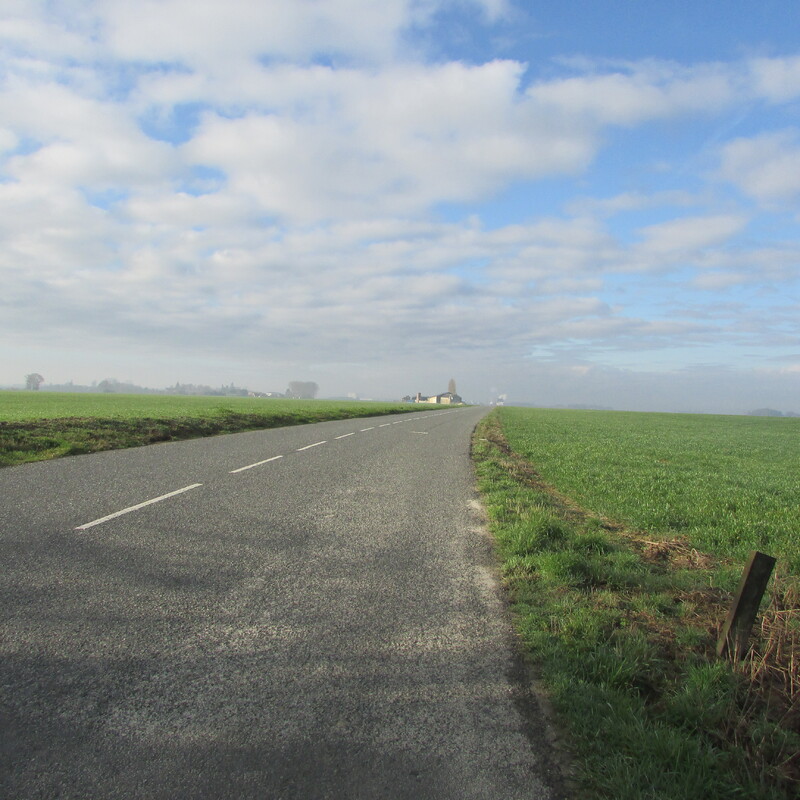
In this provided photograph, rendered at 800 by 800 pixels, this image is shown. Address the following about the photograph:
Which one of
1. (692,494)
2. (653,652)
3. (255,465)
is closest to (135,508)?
(255,465)

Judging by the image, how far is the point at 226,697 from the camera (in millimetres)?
3158

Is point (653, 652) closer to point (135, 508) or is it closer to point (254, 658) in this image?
point (254, 658)

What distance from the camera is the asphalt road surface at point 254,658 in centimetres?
257

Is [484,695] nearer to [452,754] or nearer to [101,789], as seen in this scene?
[452,754]

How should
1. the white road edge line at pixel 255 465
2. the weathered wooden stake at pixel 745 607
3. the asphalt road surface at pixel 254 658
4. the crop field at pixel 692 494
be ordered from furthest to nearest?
1. the white road edge line at pixel 255 465
2. the crop field at pixel 692 494
3. the weathered wooden stake at pixel 745 607
4. the asphalt road surface at pixel 254 658

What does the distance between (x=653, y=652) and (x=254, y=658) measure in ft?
9.50

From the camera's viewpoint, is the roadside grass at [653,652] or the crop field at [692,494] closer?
the roadside grass at [653,652]

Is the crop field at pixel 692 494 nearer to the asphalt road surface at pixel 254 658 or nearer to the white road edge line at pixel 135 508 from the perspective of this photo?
the asphalt road surface at pixel 254 658

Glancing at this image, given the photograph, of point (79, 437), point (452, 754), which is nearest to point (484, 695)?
point (452, 754)

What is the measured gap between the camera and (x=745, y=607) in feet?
12.1

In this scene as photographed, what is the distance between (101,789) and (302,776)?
915mm

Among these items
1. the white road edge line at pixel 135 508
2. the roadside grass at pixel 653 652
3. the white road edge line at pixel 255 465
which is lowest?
the roadside grass at pixel 653 652

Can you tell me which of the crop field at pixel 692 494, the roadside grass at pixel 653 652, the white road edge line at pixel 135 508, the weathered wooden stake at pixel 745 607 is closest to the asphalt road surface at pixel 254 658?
the white road edge line at pixel 135 508

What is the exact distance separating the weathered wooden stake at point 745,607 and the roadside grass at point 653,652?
11 cm
